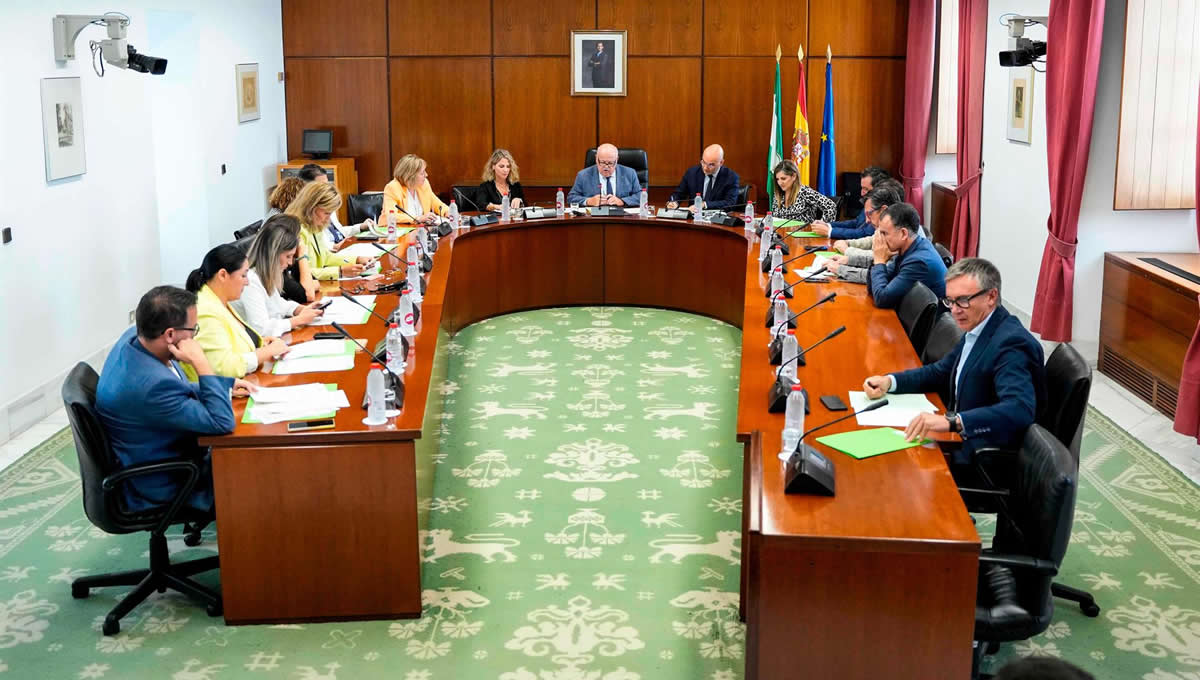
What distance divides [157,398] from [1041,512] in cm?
293

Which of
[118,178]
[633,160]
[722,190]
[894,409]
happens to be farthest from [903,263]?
[118,178]

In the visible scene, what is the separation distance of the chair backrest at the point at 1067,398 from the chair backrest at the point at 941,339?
0.61m

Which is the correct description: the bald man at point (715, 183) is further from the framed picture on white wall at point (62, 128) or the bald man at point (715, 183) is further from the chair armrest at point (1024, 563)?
the chair armrest at point (1024, 563)

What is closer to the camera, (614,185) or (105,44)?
(105,44)

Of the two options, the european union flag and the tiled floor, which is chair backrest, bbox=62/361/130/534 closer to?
the tiled floor

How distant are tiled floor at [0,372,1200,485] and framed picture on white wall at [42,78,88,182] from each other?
58.4 inches

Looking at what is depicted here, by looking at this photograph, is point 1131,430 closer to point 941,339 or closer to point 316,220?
point 941,339

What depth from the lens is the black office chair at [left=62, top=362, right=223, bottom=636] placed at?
4.19m

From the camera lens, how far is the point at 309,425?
14.4ft

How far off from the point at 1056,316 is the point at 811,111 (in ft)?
15.5

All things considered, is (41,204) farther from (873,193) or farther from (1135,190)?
(1135,190)

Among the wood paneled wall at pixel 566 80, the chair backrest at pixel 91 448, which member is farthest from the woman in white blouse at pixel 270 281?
the wood paneled wall at pixel 566 80

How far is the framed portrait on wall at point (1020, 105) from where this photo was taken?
8766 mm

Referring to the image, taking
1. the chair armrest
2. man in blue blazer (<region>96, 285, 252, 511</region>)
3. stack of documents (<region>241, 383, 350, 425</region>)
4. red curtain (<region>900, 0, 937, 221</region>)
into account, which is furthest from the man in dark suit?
the chair armrest
